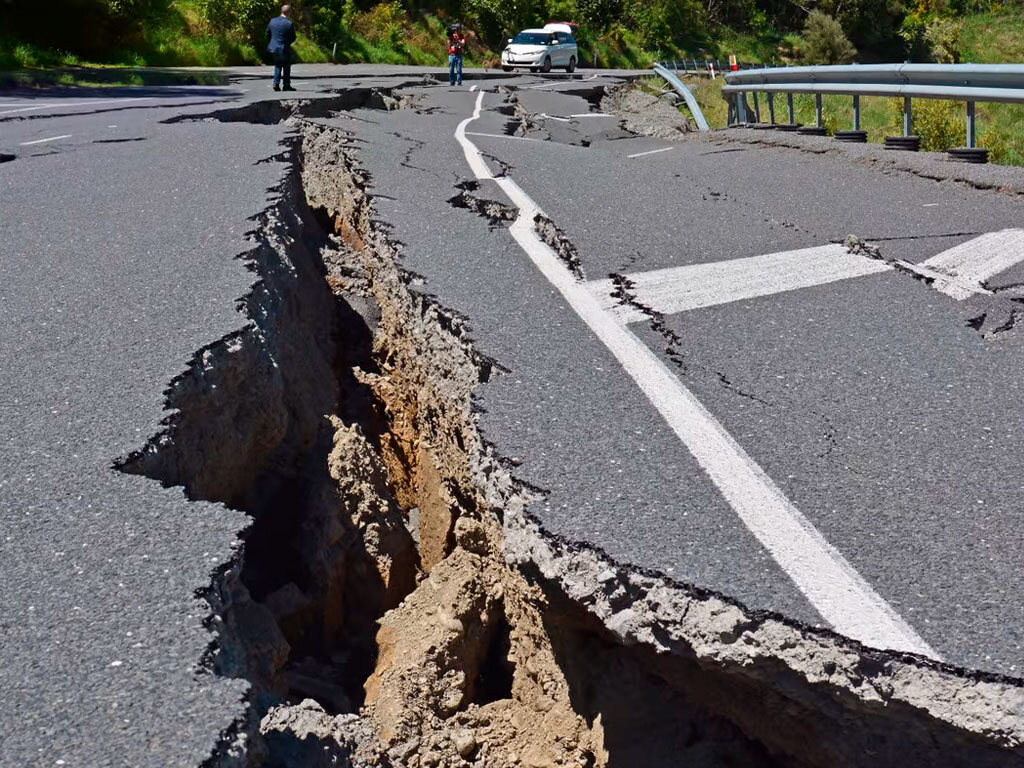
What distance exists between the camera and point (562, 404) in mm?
3891

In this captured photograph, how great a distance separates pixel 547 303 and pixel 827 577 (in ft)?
8.77

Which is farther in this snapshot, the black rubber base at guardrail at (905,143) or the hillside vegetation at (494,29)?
the hillside vegetation at (494,29)

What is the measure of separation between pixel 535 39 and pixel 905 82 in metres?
22.9

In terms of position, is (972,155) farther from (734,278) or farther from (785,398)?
(785,398)

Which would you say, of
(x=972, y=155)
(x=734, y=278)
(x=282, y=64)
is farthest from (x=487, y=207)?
(x=282, y=64)

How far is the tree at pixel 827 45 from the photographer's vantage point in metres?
44.1

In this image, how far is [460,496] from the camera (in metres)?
4.28

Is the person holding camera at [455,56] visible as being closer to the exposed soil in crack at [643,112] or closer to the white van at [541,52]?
the exposed soil in crack at [643,112]

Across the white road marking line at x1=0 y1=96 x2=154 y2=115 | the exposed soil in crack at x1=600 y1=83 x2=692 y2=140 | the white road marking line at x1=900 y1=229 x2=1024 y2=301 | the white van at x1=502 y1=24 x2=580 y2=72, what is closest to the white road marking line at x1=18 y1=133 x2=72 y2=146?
the white road marking line at x1=0 y1=96 x2=154 y2=115

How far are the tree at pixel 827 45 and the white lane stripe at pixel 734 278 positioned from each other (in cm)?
4175

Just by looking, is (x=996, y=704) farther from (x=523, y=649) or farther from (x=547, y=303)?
(x=547, y=303)

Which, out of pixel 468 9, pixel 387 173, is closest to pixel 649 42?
pixel 468 9

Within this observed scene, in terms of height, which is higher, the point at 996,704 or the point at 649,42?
the point at 649,42

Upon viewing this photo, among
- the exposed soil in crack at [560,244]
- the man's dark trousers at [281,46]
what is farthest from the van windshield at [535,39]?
the exposed soil in crack at [560,244]
